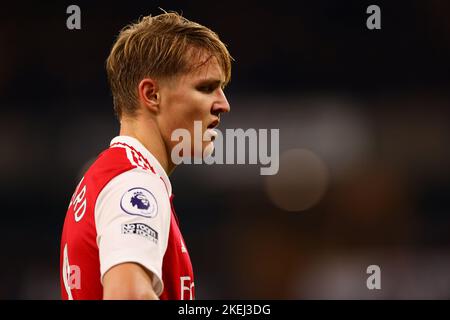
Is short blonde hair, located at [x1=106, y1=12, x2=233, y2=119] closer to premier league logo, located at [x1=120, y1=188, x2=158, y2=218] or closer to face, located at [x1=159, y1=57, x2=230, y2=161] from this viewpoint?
face, located at [x1=159, y1=57, x2=230, y2=161]

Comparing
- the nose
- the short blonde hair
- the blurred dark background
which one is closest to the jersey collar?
the short blonde hair

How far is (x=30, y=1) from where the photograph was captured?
7.95 meters

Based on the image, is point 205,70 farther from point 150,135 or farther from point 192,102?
point 150,135

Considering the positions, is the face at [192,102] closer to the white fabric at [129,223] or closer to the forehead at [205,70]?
the forehead at [205,70]

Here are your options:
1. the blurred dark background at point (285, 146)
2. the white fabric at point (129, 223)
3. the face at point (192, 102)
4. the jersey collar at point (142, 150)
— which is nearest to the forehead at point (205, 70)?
the face at point (192, 102)

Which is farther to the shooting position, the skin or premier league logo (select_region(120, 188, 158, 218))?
the skin

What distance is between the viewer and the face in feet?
8.01

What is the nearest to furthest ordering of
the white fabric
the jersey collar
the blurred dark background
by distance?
the white fabric < the jersey collar < the blurred dark background

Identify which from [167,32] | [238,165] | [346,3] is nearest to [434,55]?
[346,3]

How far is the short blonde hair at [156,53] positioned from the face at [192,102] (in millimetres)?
34

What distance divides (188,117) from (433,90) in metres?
6.15

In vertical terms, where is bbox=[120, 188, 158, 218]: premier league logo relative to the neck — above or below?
below

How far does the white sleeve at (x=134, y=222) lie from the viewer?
189 centimetres

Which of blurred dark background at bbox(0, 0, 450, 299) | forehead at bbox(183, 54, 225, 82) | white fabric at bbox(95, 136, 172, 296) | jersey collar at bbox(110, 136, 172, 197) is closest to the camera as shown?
white fabric at bbox(95, 136, 172, 296)
